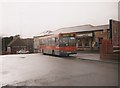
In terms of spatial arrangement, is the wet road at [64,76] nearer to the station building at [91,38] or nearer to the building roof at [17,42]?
the station building at [91,38]

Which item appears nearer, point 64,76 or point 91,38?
point 64,76

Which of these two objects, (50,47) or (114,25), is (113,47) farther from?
(50,47)

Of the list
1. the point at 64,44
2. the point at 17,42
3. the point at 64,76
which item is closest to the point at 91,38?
the point at 64,44

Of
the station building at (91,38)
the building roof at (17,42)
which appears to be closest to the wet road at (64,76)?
Answer: the station building at (91,38)

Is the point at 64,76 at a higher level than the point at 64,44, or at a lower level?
lower

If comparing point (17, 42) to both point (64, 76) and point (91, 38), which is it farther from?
point (64, 76)

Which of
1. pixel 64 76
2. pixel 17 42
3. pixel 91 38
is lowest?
pixel 64 76

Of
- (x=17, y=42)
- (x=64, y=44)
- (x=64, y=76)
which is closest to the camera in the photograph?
(x=64, y=76)

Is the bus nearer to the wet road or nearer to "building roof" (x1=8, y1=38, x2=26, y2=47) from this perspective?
the wet road

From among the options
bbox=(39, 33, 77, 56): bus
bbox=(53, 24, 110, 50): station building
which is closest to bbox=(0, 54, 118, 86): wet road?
bbox=(39, 33, 77, 56): bus

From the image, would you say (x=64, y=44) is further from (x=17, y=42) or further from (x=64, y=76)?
(x=17, y=42)

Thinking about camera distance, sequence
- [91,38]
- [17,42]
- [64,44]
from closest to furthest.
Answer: [64,44] < [91,38] < [17,42]

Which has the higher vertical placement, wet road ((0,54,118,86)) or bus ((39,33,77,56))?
bus ((39,33,77,56))

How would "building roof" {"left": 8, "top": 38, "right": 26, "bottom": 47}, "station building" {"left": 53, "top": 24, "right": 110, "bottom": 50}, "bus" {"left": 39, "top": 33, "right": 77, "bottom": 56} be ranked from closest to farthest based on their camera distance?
"bus" {"left": 39, "top": 33, "right": 77, "bottom": 56}
"station building" {"left": 53, "top": 24, "right": 110, "bottom": 50}
"building roof" {"left": 8, "top": 38, "right": 26, "bottom": 47}
